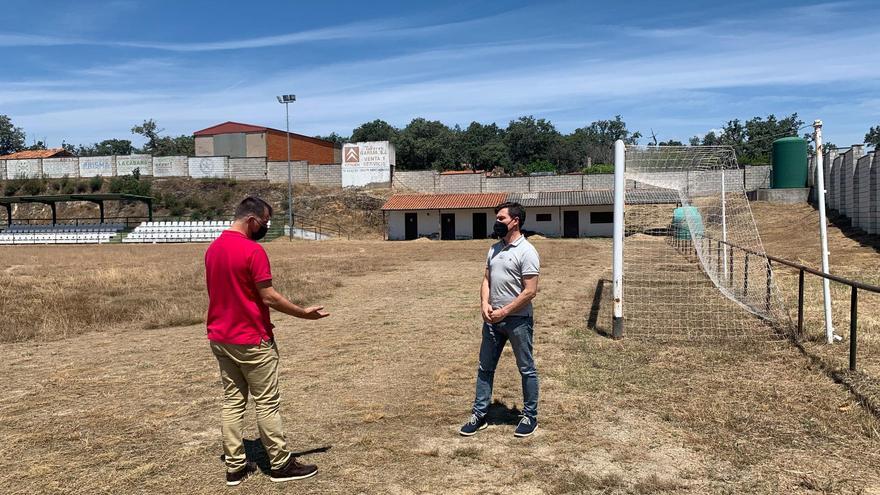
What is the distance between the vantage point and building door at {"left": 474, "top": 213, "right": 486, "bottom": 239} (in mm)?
45719

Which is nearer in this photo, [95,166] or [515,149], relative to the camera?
[95,166]

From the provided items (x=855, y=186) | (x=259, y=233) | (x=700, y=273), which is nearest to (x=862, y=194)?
(x=855, y=186)

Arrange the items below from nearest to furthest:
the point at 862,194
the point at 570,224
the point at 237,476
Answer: the point at 237,476, the point at 862,194, the point at 570,224

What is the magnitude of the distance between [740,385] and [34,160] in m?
72.5

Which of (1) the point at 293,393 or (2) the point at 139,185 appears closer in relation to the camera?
(1) the point at 293,393

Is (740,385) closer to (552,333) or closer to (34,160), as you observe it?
(552,333)

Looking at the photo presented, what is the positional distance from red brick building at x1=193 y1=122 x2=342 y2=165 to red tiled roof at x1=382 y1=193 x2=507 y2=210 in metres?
20.1

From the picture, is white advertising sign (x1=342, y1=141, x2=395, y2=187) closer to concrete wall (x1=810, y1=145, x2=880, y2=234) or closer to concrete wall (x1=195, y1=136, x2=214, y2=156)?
concrete wall (x1=195, y1=136, x2=214, y2=156)

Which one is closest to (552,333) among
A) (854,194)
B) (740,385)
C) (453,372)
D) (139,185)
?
(453,372)

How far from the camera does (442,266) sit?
68.3ft

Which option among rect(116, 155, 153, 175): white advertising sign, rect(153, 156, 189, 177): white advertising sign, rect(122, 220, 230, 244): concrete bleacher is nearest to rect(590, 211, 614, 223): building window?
rect(122, 220, 230, 244): concrete bleacher

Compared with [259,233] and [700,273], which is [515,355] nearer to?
[259,233]

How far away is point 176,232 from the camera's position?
45312 mm

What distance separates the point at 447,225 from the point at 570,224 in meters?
9.15
